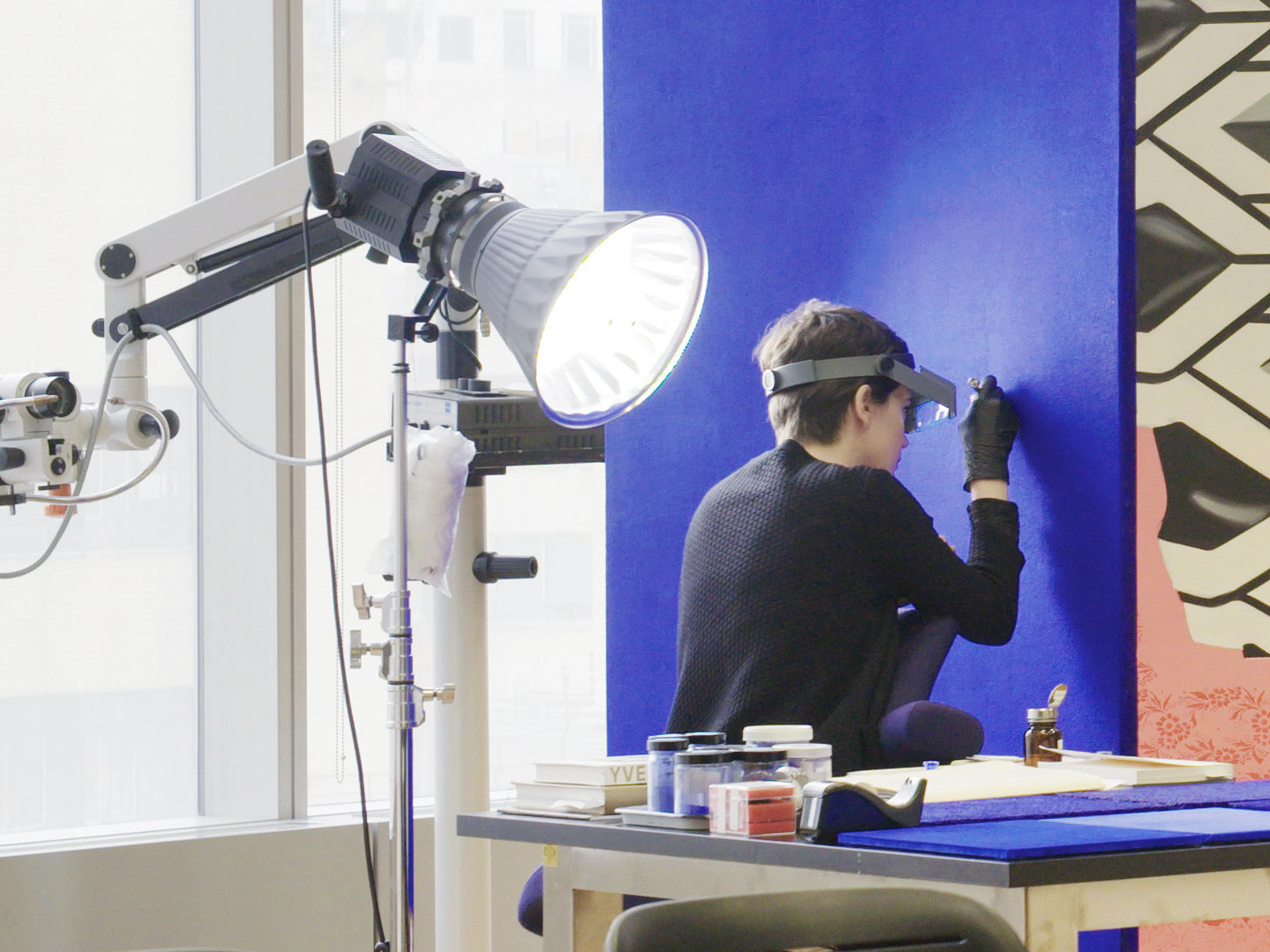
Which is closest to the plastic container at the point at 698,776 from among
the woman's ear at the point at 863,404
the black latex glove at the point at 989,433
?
the woman's ear at the point at 863,404

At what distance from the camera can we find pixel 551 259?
4.61 feet

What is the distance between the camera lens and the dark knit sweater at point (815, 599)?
2230 mm

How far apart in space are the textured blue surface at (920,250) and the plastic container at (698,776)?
79 centimetres

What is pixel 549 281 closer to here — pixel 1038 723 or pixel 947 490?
pixel 1038 723

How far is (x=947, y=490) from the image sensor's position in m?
2.67

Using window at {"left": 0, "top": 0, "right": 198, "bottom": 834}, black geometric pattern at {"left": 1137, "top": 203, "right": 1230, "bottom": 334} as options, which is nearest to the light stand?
window at {"left": 0, "top": 0, "right": 198, "bottom": 834}

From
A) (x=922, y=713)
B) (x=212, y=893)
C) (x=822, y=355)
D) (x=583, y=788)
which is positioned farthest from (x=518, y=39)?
(x=583, y=788)

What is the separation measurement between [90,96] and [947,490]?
2.00 meters

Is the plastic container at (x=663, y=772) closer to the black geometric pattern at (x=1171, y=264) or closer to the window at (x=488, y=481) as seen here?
the window at (x=488, y=481)

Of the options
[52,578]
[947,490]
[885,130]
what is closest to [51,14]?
[52,578]

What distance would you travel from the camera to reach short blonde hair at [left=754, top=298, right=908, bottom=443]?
7.83 feet

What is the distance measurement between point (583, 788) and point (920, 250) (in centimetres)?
117

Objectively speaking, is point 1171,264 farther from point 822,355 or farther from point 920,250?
point 822,355

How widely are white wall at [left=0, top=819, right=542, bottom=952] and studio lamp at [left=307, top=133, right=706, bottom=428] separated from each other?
204cm
